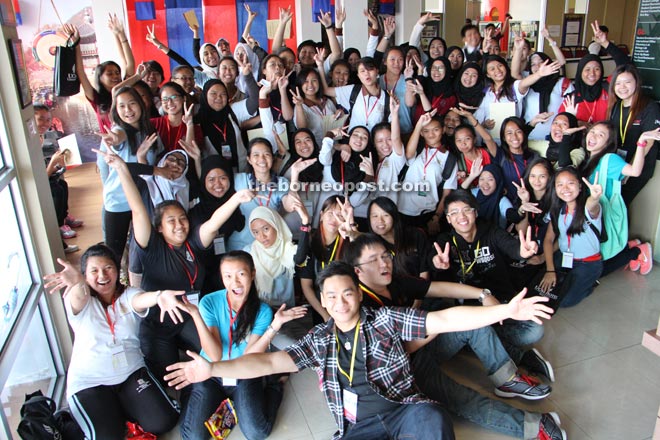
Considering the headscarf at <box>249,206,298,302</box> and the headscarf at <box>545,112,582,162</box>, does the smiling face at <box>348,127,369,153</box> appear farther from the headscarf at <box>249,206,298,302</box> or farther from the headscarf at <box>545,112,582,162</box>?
the headscarf at <box>545,112,582,162</box>

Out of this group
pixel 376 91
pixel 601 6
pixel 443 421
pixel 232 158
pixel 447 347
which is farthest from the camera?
pixel 601 6

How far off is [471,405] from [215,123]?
2.68m

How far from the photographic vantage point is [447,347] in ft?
9.33

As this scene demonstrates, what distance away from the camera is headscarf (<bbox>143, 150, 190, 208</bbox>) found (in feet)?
11.3

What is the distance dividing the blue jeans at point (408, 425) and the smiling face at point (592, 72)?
3428 millimetres

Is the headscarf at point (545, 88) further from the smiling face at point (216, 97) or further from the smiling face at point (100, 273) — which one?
the smiling face at point (100, 273)

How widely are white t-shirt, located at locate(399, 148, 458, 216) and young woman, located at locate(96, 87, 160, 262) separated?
1.94m

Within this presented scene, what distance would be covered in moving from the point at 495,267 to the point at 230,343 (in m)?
1.70

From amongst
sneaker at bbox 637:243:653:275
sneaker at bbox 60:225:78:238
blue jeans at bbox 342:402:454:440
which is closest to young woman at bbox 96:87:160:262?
sneaker at bbox 60:225:78:238

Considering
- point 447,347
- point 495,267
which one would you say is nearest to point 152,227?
point 447,347

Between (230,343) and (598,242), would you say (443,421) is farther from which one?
(598,242)

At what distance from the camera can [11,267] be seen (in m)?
2.65

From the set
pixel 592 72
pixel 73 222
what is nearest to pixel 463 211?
pixel 592 72

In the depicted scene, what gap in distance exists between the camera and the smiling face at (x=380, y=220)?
3203 mm
